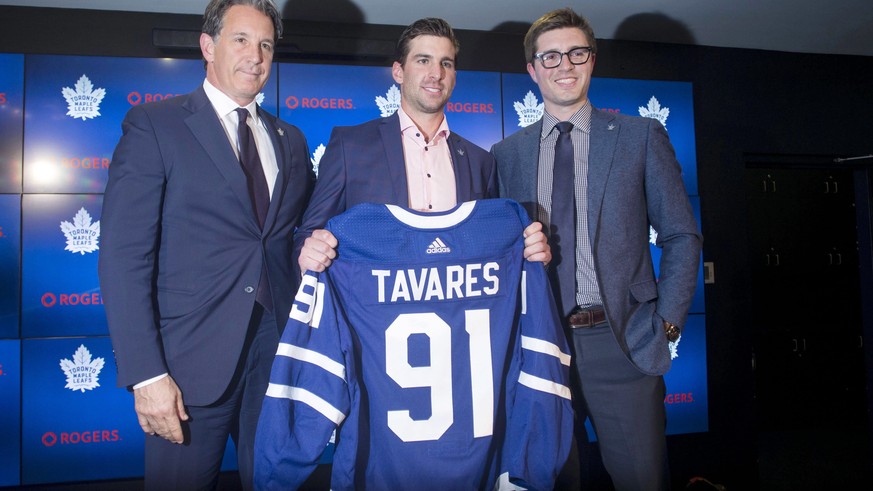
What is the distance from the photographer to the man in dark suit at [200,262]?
1.33 m

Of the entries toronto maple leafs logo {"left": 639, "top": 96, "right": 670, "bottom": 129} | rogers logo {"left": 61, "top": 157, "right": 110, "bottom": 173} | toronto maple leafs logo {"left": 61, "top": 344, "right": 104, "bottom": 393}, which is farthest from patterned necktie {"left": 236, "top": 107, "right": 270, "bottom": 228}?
toronto maple leafs logo {"left": 639, "top": 96, "right": 670, "bottom": 129}

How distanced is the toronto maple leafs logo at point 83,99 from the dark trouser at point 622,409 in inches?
105

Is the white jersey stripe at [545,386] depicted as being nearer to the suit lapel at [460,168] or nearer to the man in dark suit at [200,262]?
the suit lapel at [460,168]

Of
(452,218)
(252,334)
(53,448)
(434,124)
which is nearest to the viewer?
(452,218)

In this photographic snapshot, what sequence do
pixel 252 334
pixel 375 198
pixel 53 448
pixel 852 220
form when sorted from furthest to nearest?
pixel 852 220 → pixel 53 448 → pixel 375 198 → pixel 252 334

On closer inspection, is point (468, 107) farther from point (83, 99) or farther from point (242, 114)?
point (83, 99)

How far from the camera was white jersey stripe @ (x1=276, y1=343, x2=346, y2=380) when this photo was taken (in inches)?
49.8

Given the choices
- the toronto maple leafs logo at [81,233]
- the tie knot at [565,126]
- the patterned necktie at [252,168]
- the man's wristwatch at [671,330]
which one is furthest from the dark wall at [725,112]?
the man's wristwatch at [671,330]

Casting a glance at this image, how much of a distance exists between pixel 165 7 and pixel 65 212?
1.20 meters

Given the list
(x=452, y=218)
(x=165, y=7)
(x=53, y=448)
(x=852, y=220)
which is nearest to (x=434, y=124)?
(x=452, y=218)

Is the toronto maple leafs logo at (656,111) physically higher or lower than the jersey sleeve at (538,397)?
higher

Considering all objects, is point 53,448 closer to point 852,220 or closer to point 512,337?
point 512,337

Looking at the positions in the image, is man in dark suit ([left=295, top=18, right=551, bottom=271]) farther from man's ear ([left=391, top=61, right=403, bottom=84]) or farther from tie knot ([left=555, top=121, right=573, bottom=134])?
tie knot ([left=555, top=121, right=573, bottom=134])

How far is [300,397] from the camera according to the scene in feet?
4.12
